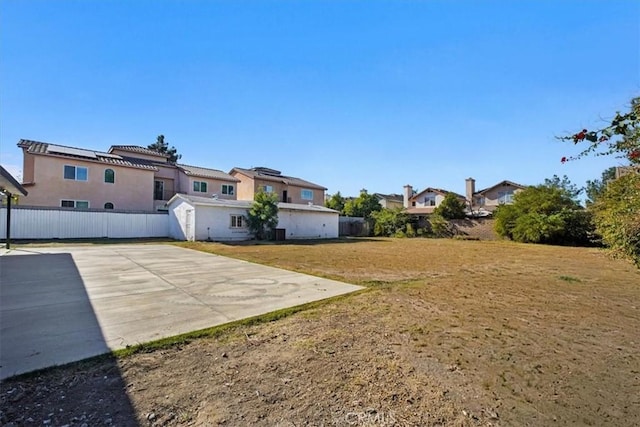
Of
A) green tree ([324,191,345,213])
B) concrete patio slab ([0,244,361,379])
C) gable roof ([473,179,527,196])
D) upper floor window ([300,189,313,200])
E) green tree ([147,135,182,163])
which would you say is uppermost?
green tree ([147,135,182,163])

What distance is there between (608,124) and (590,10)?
5.41 m

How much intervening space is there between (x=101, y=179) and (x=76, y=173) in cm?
150

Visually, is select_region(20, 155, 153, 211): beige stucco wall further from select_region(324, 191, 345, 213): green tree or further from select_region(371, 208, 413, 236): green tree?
select_region(371, 208, 413, 236): green tree

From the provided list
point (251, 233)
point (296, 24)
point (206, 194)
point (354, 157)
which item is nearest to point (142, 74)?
point (296, 24)

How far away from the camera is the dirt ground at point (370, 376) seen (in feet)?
7.29

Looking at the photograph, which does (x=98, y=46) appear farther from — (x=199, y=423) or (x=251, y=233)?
(x=251, y=233)

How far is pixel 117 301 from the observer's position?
5113mm

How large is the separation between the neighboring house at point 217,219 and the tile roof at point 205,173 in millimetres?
6540

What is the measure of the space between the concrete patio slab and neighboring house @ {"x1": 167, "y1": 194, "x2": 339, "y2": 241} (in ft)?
31.4

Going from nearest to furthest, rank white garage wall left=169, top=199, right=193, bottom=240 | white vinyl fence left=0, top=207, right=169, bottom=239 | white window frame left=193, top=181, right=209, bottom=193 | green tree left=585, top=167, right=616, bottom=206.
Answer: green tree left=585, top=167, right=616, bottom=206
white vinyl fence left=0, top=207, right=169, bottom=239
white garage wall left=169, top=199, right=193, bottom=240
white window frame left=193, top=181, right=209, bottom=193

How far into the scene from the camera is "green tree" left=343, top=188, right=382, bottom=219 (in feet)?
114

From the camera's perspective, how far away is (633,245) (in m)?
5.05

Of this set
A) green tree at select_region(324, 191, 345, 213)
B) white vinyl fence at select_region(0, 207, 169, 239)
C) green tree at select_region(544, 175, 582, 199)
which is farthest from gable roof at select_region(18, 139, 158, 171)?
green tree at select_region(544, 175, 582, 199)

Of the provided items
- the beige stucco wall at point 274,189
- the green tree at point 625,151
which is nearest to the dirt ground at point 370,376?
the green tree at point 625,151
